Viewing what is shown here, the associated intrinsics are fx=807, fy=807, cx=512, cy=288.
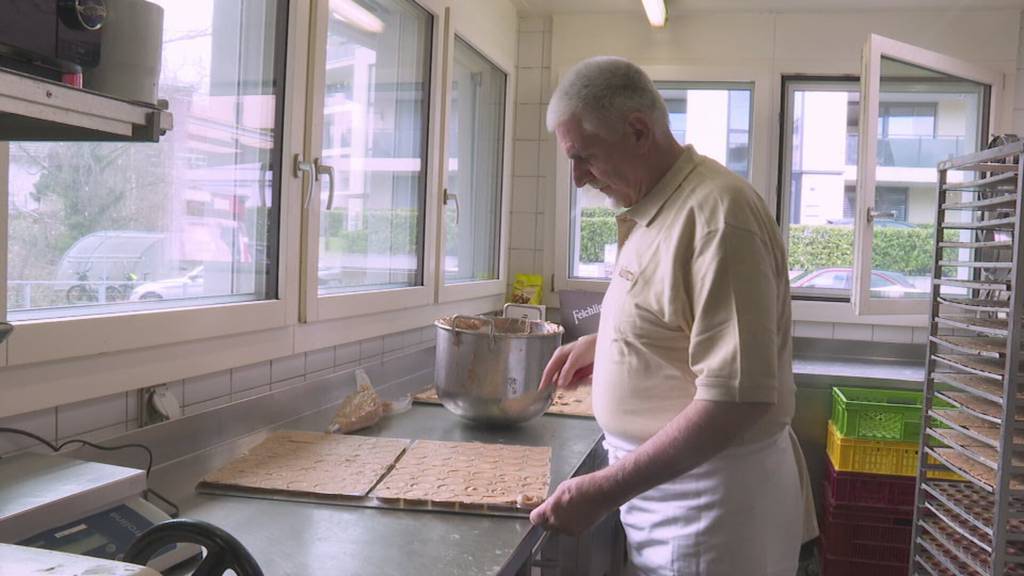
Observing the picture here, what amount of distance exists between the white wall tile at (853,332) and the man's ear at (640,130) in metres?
2.44

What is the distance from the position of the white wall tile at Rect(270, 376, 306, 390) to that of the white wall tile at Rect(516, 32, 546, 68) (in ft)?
7.11

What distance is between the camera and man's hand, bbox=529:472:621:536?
1251mm

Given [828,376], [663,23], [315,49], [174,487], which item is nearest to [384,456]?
[174,487]

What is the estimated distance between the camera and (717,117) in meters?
3.59

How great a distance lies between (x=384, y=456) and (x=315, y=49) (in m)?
0.96

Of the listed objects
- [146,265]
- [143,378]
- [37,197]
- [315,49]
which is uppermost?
[315,49]

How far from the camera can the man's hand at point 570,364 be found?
6.09 feet

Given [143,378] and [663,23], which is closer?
[143,378]

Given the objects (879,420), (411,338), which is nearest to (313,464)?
(411,338)

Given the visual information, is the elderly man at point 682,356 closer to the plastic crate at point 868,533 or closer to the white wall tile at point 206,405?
the white wall tile at point 206,405

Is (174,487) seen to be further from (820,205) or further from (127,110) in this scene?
(820,205)

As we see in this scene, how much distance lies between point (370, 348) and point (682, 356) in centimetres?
119

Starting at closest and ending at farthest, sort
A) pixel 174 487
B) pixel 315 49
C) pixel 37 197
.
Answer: pixel 37 197 < pixel 174 487 < pixel 315 49

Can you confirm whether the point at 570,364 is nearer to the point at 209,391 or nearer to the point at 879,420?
the point at 209,391
